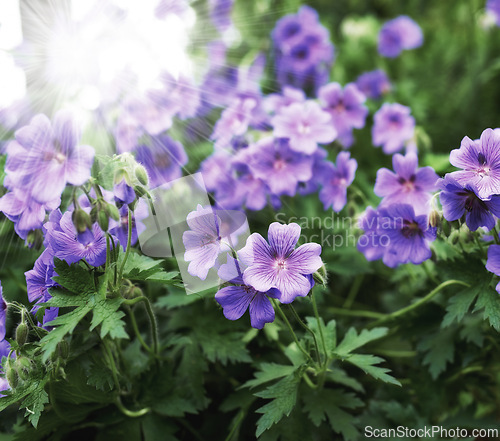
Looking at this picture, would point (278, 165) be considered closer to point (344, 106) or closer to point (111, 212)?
point (344, 106)

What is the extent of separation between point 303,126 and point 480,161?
0.60 metres

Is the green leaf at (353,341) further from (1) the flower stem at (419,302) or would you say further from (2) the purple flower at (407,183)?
(2) the purple flower at (407,183)

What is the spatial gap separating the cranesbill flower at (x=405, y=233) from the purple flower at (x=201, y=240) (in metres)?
0.43

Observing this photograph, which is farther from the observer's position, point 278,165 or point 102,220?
point 278,165

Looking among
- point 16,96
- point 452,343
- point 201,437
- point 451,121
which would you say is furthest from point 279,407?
point 451,121

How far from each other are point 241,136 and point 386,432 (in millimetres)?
944

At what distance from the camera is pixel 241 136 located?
164 cm

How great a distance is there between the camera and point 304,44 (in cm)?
213

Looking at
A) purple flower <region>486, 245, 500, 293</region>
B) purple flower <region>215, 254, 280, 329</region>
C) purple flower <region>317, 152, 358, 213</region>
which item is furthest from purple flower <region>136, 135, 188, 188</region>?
purple flower <region>486, 245, 500, 293</region>

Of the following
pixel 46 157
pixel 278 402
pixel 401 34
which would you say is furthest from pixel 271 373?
pixel 401 34

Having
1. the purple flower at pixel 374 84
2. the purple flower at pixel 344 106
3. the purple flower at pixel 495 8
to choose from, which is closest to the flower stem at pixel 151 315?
the purple flower at pixel 344 106

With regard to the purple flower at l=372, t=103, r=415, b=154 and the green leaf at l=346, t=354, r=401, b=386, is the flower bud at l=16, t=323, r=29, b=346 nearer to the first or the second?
the green leaf at l=346, t=354, r=401, b=386

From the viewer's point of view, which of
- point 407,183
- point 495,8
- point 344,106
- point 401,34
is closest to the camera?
point 407,183

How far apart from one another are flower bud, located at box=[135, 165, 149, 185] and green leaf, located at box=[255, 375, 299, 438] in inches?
20.5
